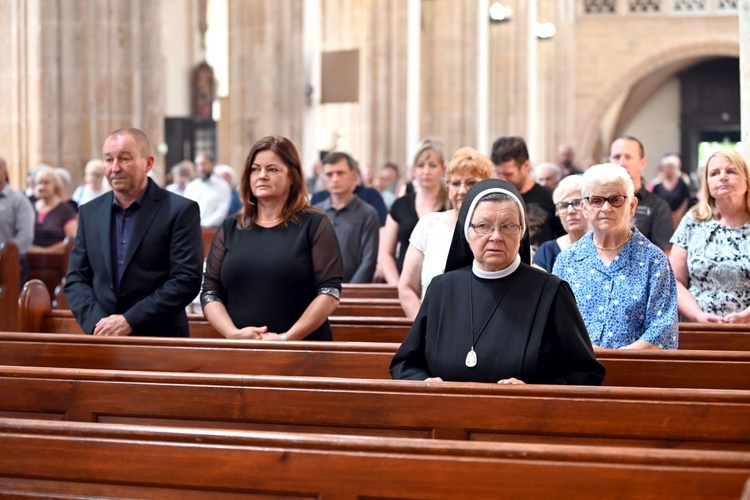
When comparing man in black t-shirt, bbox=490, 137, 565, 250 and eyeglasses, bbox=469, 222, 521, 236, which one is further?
man in black t-shirt, bbox=490, 137, 565, 250

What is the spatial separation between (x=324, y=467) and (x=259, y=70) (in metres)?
12.3

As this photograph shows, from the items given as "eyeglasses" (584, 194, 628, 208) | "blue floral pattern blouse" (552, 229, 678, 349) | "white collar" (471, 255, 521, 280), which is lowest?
"blue floral pattern blouse" (552, 229, 678, 349)

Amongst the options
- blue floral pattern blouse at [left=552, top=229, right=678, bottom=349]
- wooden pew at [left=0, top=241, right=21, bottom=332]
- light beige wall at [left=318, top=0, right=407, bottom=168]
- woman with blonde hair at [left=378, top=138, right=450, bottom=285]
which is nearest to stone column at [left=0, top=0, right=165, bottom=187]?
wooden pew at [left=0, top=241, right=21, bottom=332]

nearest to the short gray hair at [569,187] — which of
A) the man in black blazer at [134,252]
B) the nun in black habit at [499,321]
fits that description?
the man in black blazer at [134,252]

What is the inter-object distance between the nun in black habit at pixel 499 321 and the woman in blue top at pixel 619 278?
0.87 m

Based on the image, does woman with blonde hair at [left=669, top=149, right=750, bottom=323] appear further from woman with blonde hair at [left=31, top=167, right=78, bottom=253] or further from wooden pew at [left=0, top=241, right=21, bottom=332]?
woman with blonde hair at [left=31, top=167, right=78, bottom=253]

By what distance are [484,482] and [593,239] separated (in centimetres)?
226

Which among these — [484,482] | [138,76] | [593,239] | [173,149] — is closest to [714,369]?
[593,239]

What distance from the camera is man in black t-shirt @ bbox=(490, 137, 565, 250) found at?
7.12m

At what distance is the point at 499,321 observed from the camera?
3957 millimetres

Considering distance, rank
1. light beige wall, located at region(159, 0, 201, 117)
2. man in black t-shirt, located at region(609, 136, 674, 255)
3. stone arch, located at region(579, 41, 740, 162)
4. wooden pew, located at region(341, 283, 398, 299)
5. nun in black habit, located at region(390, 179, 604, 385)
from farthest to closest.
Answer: stone arch, located at region(579, 41, 740, 162), light beige wall, located at region(159, 0, 201, 117), wooden pew, located at region(341, 283, 398, 299), man in black t-shirt, located at region(609, 136, 674, 255), nun in black habit, located at region(390, 179, 604, 385)

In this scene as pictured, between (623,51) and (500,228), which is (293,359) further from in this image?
(623,51)

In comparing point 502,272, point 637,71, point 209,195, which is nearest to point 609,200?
point 502,272

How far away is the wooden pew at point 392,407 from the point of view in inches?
140
